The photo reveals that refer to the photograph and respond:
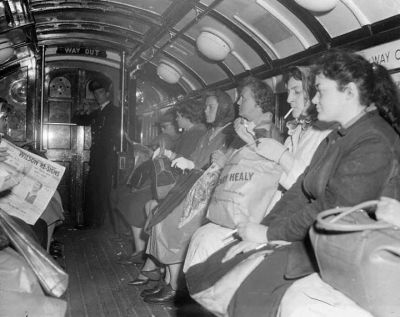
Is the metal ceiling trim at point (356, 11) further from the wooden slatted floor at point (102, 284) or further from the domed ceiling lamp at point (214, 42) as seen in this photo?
the wooden slatted floor at point (102, 284)

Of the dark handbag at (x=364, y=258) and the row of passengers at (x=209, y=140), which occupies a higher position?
the row of passengers at (x=209, y=140)

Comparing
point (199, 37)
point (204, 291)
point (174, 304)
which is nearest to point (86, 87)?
point (199, 37)

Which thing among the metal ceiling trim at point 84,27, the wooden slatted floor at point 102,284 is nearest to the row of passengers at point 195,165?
the wooden slatted floor at point 102,284

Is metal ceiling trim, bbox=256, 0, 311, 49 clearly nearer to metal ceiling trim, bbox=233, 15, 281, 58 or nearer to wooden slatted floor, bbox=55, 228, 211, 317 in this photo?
metal ceiling trim, bbox=233, 15, 281, 58

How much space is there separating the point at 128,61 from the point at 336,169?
16.2 feet

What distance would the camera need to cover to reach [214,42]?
4719 mm

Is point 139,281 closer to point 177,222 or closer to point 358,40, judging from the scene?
point 177,222

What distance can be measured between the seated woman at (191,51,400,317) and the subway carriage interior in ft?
3.52

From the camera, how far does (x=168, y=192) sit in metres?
3.96

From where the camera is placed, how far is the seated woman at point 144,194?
4.69 meters

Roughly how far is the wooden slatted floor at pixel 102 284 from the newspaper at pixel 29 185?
96 cm

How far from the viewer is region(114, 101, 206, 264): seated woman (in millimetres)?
4691

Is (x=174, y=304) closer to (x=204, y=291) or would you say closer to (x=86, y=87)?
(x=204, y=291)

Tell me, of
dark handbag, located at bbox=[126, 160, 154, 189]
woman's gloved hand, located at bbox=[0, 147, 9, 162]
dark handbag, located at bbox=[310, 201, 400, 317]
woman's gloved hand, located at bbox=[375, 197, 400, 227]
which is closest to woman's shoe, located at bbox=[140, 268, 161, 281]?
dark handbag, located at bbox=[126, 160, 154, 189]
